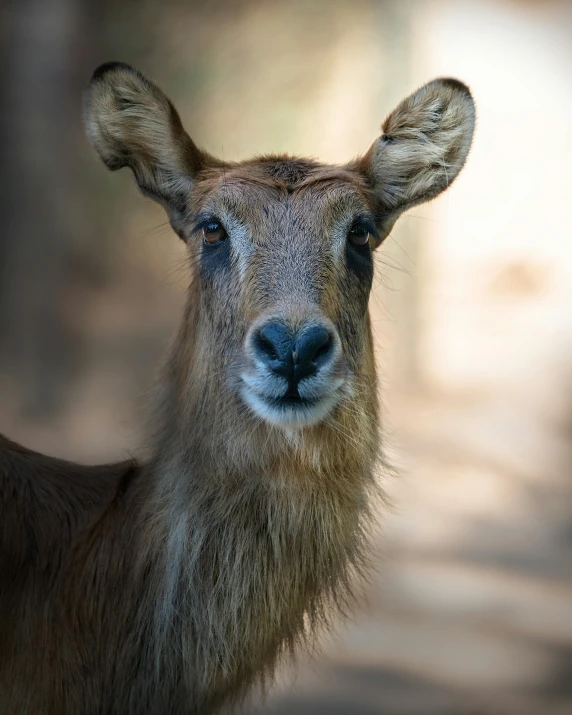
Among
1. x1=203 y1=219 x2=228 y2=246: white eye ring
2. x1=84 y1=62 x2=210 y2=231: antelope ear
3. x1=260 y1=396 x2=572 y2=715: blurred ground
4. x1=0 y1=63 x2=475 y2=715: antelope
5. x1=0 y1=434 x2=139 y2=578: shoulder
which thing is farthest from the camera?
x1=260 y1=396 x2=572 y2=715: blurred ground

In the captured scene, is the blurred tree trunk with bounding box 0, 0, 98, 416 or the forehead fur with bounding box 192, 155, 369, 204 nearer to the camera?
the forehead fur with bounding box 192, 155, 369, 204

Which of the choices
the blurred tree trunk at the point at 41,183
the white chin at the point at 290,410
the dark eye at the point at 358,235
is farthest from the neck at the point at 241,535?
the blurred tree trunk at the point at 41,183

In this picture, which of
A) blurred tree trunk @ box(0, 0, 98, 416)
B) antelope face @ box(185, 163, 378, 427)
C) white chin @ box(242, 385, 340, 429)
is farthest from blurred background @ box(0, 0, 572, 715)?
white chin @ box(242, 385, 340, 429)

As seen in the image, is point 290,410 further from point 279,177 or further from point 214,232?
point 279,177

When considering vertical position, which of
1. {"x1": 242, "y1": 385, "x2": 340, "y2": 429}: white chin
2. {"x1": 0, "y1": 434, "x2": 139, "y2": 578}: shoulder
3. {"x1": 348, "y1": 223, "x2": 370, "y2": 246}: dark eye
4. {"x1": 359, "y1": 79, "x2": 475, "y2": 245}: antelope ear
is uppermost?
{"x1": 359, "y1": 79, "x2": 475, "y2": 245}: antelope ear

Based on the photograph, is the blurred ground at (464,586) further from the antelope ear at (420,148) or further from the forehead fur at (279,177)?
the forehead fur at (279,177)

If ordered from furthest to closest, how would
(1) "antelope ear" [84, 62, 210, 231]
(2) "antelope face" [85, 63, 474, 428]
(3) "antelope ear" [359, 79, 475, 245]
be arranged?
(3) "antelope ear" [359, 79, 475, 245] < (1) "antelope ear" [84, 62, 210, 231] < (2) "antelope face" [85, 63, 474, 428]

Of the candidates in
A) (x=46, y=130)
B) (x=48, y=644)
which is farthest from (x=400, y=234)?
(x=48, y=644)

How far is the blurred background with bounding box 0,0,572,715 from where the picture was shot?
10703 millimetres

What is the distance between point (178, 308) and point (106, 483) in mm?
6622

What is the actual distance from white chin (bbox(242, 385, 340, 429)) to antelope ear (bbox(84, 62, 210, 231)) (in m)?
1.36

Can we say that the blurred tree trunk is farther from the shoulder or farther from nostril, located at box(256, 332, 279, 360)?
nostril, located at box(256, 332, 279, 360)

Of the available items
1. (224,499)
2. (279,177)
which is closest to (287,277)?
(279,177)

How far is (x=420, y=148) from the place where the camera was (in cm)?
532
